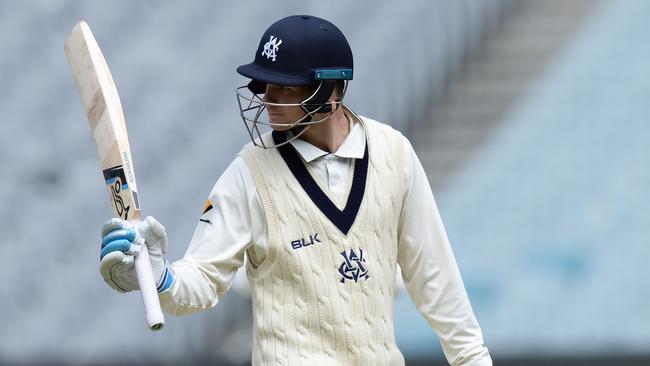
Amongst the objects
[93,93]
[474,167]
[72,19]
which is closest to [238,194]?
[93,93]

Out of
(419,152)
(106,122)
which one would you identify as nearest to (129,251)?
(106,122)

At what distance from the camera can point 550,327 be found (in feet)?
20.5

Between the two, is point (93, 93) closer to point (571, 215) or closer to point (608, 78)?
point (571, 215)

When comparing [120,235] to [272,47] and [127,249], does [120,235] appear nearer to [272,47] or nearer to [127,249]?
[127,249]

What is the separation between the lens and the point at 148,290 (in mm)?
2533

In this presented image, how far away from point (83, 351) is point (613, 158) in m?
2.68

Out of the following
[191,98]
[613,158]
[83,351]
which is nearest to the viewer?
[83,351]

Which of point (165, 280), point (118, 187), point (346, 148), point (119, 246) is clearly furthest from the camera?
point (346, 148)

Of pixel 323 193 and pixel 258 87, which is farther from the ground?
pixel 258 87

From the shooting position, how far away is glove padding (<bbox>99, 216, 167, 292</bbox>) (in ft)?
8.26

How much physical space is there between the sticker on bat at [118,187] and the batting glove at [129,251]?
9 centimetres

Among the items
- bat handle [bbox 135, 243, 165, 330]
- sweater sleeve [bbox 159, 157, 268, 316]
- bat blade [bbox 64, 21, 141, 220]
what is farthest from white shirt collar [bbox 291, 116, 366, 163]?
bat handle [bbox 135, 243, 165, 330]

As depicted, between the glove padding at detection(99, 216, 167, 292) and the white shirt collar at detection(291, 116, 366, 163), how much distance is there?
1.34ft

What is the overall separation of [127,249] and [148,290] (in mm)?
85
